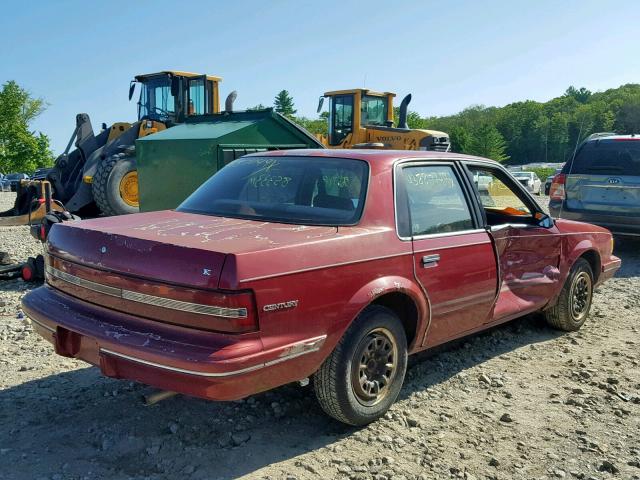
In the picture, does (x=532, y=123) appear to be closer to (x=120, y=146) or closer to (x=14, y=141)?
(x=14, y=141)

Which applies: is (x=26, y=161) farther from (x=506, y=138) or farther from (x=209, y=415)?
(x=506, y=138)

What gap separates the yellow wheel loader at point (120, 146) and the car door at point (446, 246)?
9.57 m

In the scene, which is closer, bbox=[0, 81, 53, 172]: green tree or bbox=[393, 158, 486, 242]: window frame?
bbox=[393, 158, 486, 242]: window frame

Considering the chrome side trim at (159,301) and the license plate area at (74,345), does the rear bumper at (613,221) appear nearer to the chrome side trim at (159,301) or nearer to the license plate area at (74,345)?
the chrome side trim at (159,301)

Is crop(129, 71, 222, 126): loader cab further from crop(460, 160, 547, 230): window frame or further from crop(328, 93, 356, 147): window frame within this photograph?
crop(460, 160, 547, 230): window frame

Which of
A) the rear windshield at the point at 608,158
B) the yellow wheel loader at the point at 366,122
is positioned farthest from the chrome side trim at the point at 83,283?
the yellow wheel loader at the point at 366,122

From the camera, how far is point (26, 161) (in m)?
42.9

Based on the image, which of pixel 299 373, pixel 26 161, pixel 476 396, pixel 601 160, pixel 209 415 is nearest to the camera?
pixel 299 373

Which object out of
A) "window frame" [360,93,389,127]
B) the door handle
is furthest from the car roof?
"window frame" [360,93,389,127]

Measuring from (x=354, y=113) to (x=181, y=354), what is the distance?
49.0 feet

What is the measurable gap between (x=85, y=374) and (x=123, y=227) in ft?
4.67

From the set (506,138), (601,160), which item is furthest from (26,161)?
(506,138)

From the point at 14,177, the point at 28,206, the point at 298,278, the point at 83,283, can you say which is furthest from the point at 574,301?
the point at 14,177

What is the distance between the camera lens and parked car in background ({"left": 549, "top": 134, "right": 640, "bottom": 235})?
29.1 ft
